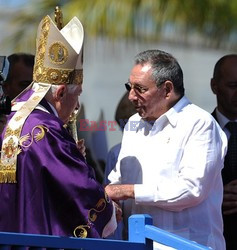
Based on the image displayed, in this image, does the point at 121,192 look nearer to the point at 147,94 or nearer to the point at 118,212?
the point at 118,212

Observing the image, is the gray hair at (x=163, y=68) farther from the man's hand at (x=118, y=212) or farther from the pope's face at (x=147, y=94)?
the man's hand at (x=118, y=212)

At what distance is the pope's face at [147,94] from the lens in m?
5.85

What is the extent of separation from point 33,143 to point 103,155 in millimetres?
2696

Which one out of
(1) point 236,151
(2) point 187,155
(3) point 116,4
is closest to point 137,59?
(2) point 187,155

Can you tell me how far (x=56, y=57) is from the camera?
18.9ft

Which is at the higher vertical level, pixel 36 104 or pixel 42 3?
pixel 42 3

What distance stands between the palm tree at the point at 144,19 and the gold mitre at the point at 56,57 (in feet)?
5.44

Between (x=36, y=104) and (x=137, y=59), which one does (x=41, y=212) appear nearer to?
(x=36, y=104)

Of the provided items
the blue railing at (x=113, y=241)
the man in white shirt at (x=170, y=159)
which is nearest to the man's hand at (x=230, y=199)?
the man in white shirt at (x=170, y=159)

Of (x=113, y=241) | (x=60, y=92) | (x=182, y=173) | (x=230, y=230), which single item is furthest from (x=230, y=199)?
(x=113, y=241)

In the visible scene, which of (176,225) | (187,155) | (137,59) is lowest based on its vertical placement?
(176,225)

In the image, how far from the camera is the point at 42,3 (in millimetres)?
7527

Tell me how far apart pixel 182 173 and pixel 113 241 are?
4.17 ft

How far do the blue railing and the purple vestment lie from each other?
0.64 m
